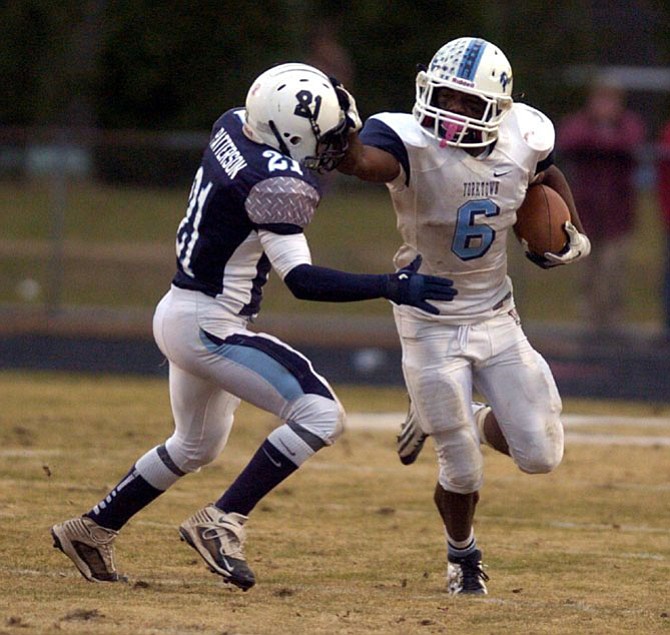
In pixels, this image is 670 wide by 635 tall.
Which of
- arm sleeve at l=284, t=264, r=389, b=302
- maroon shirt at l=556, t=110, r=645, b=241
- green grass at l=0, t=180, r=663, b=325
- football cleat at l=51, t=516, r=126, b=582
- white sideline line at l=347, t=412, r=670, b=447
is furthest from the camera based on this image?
green grass at l=0, t=180, r=663, b=325

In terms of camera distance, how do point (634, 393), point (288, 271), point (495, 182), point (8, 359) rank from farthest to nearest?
point (8, 359)
point (634, 393)
point (495, 182)
point (288, 271)

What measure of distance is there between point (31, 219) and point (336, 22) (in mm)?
6572

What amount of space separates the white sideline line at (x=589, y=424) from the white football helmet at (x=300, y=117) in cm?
433

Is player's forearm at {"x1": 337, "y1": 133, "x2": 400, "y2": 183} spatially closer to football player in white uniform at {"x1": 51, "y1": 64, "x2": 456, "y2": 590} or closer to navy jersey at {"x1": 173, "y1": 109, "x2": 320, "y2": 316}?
football player in white uniform at {"x1": 51, "y1": 64, "x2": 456, "y2": 590}

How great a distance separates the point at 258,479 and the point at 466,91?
144cm

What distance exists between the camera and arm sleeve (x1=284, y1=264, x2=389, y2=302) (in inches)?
202

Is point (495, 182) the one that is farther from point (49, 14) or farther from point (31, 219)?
point (49, 14)

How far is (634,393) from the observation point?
11820 millimetres

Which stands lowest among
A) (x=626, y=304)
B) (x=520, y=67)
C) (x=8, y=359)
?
(x=8, y=359)

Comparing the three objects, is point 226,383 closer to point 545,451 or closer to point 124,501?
point 124,501

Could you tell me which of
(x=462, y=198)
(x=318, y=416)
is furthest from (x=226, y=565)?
(x=462, y=198)

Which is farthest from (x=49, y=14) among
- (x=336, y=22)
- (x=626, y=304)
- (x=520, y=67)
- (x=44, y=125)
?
(x=626, y=304)

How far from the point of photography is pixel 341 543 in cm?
640

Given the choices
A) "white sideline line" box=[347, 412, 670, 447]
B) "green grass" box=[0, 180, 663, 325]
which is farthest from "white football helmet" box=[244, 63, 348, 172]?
"green grass" box=[0, 180, 663, 325]
